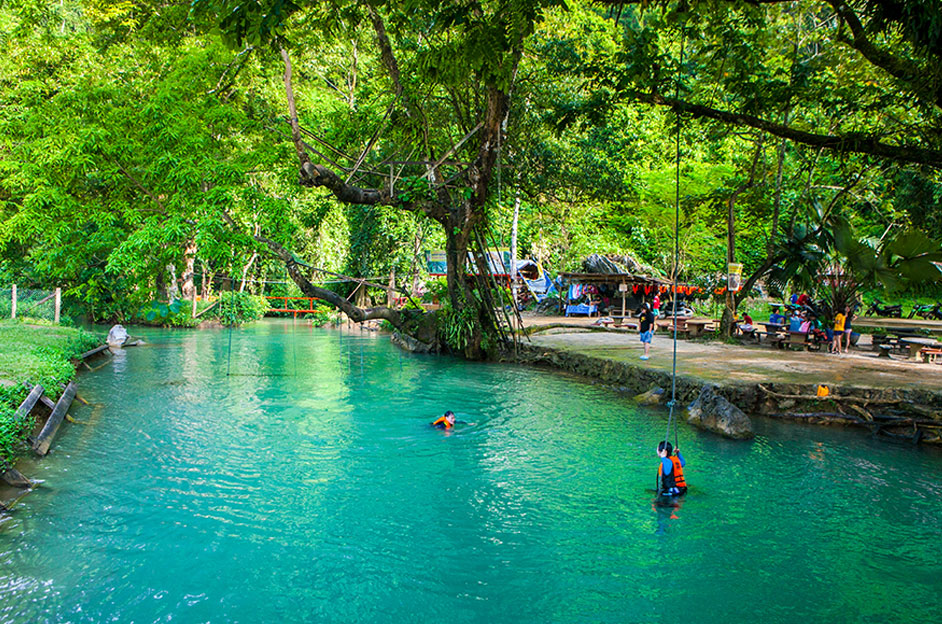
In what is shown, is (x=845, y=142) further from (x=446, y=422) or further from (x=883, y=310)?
(x=883, y=310)

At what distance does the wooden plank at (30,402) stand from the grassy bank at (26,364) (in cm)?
8

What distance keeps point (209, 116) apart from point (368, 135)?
13.4 ft

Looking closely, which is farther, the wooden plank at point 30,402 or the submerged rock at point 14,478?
the wooden plank at point 30,402

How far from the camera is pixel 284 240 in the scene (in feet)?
53.0

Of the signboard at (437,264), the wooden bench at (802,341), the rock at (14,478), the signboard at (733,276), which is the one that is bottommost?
the rock at (14,478)

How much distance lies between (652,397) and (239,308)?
73.1ft

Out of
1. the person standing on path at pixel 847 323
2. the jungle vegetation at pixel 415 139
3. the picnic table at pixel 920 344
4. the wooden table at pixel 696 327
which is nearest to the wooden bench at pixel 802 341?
the person standing on path at pixel 847 323

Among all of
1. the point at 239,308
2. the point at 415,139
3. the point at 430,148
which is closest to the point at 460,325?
the point at 430,148

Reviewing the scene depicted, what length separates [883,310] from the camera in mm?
27219

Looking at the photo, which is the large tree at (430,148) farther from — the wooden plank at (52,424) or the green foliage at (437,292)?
the wooden plank at (52,424)

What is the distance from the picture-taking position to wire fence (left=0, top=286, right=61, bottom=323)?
19.4m

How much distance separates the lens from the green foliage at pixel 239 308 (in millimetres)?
28502

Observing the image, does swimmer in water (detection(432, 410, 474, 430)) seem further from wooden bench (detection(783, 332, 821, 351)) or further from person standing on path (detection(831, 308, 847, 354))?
person standing on path (detection(831, 308, 847, 354))

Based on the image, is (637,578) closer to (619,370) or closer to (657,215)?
(619,370)
